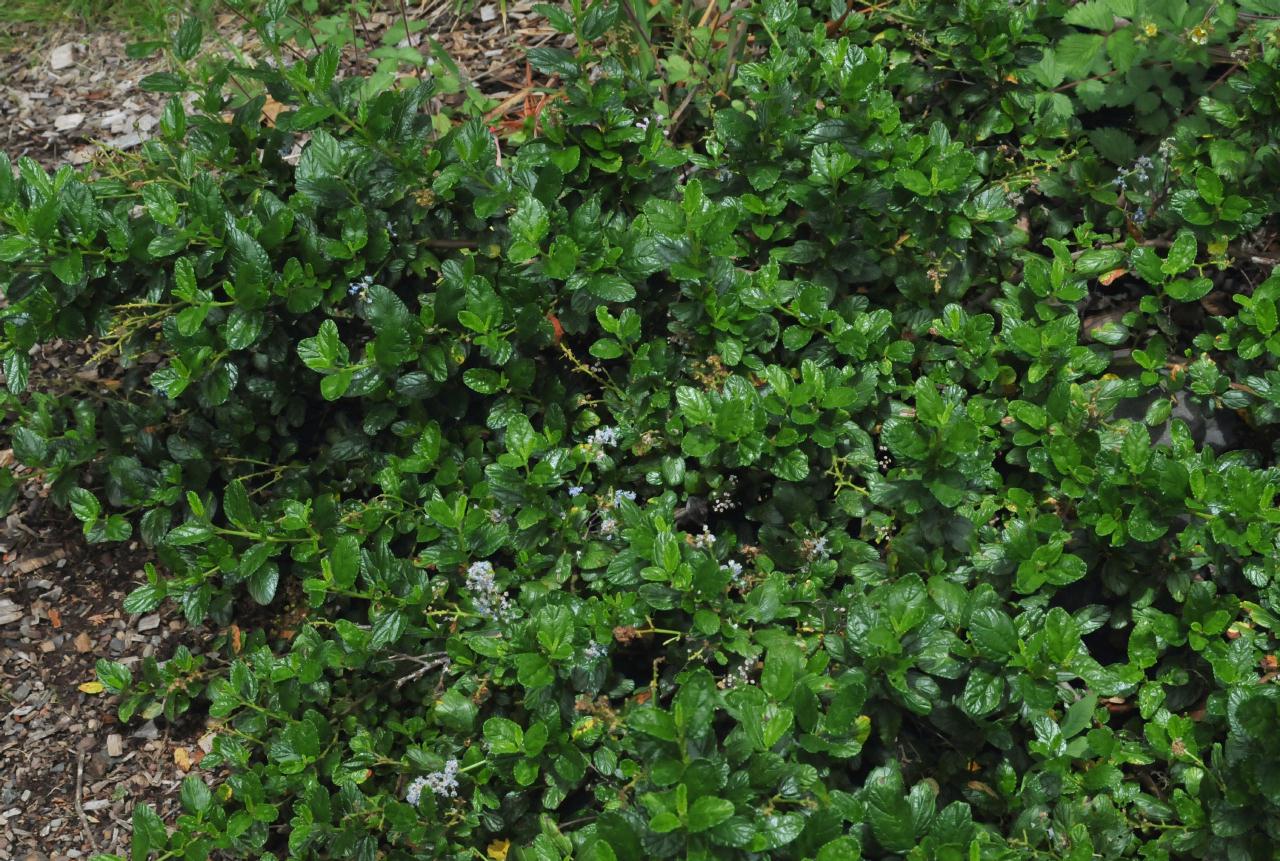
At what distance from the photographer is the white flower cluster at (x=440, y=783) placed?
2.55 metres

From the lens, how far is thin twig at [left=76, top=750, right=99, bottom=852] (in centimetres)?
301

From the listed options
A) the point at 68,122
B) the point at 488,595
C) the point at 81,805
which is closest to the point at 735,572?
the point at 488,595

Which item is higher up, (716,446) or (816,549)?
(716,446)

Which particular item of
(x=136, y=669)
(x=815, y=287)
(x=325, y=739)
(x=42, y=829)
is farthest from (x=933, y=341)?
(x=42, y=829)

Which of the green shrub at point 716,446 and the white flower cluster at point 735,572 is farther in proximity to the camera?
the white flower cluster at point 735,572

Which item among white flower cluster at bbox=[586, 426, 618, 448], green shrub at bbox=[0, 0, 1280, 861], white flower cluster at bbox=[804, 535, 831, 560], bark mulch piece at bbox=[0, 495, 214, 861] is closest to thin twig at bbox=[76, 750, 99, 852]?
bark mulch piece at bbox=[0, 495, 214, 861]

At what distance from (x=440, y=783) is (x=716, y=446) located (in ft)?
3.28

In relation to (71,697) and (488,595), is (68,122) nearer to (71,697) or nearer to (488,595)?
(71,697)

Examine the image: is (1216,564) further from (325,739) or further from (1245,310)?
(325,739)

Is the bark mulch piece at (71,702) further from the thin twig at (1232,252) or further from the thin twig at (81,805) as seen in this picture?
the thin twig at (1232,252)

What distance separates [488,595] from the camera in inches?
109

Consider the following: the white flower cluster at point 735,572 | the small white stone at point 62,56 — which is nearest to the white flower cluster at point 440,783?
the white flower cluster at point 735,572

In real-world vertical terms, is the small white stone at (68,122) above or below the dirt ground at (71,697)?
above

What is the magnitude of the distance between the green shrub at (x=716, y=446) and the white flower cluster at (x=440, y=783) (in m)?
0.01
